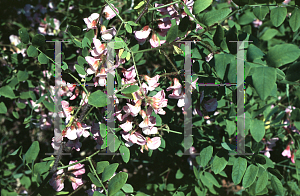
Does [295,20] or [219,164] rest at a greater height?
[295,20]

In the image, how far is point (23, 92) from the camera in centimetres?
107

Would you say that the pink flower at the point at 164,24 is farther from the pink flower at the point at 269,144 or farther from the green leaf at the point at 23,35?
the pink flower at the point at 269,144

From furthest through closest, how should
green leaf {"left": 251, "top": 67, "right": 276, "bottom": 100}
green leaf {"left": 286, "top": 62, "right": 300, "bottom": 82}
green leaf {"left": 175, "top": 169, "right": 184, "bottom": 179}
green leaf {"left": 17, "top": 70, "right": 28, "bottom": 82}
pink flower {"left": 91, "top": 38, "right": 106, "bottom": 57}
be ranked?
green leaf {"left": 175, "top": 169, "right": 184, "bottom": 179}
green leaf {"left": 17, "top": 70, "right": 28, "bottom": 82}
pink flower {"left": 91, "top": 38, "right": 106, "bottom": 57}
green leaf {"left": 286, "top": 62, "right": 300, "bottom": 82}
green leaf {"left": 251, "top": 67, "right": 276, "bottom": 100}

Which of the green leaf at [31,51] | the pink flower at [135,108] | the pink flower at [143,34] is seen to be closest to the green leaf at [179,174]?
the pink flower at [135,108]

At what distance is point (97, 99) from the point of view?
0.65 meters

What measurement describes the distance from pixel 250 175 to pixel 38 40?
778 millimetres

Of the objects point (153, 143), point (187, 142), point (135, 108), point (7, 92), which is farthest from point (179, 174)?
point (7, 92)

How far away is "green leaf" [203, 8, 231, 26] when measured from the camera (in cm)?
62

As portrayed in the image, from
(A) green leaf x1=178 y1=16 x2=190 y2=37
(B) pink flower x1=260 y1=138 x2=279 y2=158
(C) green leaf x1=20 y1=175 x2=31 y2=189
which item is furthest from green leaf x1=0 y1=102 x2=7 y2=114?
(B) pink flower x1=260 y1=138 x2=279 y2=158

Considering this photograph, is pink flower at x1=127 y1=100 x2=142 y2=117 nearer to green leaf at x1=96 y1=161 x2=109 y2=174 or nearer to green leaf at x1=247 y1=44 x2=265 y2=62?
green leaf at x1=96 y1=161 x2=109 y2=174

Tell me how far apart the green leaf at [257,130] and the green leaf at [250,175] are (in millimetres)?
98

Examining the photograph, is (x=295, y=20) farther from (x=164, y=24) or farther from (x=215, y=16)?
(x=164, y=24)

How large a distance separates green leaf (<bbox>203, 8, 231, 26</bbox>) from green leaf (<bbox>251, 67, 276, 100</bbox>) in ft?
0.62

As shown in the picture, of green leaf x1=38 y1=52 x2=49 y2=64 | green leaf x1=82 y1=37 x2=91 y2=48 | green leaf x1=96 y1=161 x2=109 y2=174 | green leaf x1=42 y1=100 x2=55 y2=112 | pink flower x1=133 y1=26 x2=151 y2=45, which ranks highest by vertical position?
pink flower x1=133 y1=26 x2=151 y2=45
